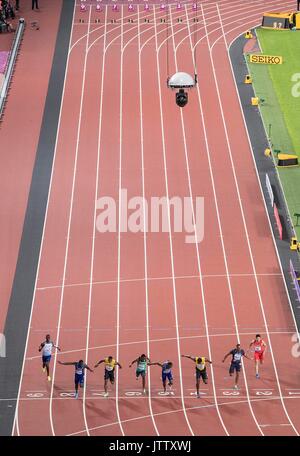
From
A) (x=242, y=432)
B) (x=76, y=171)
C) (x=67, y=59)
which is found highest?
(x=67, y=59)

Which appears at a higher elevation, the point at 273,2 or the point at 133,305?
the point at 273,2

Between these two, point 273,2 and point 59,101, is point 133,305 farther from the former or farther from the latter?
point 273,2

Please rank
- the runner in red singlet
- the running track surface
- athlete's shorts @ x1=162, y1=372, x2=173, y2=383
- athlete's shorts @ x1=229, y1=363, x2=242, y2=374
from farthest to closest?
the runner in red singlet < athlete's shorts @ x1=229, y1=363, x2=242, y2=374 < athlete's shorts @ x1=162, y1=372, x2=173, y2=383 < the running track surface

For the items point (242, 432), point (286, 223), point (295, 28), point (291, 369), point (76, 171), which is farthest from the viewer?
point (295, 28)

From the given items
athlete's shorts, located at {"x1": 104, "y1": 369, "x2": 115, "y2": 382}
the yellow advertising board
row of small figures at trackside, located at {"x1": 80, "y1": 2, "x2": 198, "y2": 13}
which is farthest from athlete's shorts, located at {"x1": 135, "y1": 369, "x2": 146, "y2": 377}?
row of small figures at trackside, located at {"x1": 80, "y1": 2, "x2": 198, "y2": 13}

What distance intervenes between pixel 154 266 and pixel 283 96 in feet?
47.2

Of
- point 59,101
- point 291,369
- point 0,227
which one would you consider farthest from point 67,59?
point 291,369

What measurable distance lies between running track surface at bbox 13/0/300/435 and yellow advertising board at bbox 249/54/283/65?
1.07 metres

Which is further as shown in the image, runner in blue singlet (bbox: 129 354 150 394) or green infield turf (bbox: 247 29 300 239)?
green infield turf (bbox: 247 29 300 239)

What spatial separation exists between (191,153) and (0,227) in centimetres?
793

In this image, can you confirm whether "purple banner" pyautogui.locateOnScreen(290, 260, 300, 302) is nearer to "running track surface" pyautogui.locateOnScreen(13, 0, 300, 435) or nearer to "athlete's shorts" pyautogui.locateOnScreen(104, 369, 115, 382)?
"running track surface" pyautogui.locateOnScreen(13, 0, 300, 435)

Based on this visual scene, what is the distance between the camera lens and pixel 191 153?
1601 inches

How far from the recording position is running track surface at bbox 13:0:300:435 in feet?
87.6

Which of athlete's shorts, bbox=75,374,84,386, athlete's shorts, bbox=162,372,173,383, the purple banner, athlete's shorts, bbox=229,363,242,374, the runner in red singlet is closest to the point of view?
athlete's shorts, bbox=75,374,84,386
